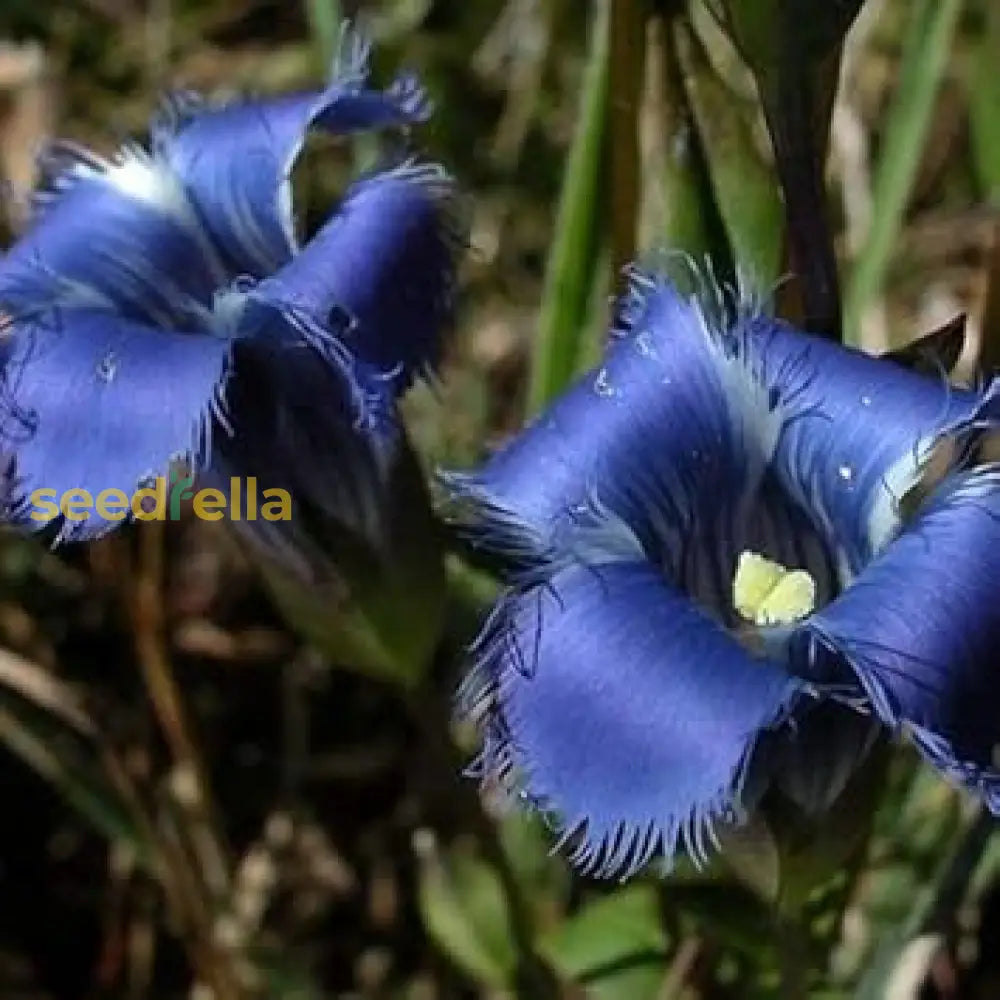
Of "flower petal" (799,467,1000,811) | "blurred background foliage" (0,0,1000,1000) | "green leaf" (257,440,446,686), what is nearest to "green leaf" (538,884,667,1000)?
"blurred background foliage" (0,0,1000,1000)

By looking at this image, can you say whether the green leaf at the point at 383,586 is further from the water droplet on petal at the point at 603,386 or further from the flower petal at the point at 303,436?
the water droplet on petal at the point at 603,386

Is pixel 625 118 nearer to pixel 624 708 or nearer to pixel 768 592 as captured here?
pixel 768 592

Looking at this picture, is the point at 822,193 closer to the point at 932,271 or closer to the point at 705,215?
the point at 705,215

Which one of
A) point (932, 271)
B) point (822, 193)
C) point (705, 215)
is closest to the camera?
point (822, 193)

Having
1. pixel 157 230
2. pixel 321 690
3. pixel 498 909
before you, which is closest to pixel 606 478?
pixel 157 230

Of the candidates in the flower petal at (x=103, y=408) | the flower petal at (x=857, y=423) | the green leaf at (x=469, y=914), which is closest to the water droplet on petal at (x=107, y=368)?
the flower petal at (x=103, y=408)

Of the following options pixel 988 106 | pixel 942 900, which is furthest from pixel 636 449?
pixel 988 106
